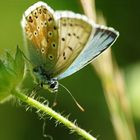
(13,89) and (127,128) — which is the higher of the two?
(13,89)

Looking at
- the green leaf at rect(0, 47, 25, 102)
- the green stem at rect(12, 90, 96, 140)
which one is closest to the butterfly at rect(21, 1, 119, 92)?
the green leaf at rect(0, 47, 25, 102)

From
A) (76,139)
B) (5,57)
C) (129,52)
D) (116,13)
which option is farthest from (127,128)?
(116,13)

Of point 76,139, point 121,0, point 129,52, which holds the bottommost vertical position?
point 76,139

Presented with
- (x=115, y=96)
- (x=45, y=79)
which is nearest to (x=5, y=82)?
(x=45, y=79)

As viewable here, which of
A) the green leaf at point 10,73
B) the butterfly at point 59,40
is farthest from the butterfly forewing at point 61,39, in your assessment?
the green leaf at point 10,73

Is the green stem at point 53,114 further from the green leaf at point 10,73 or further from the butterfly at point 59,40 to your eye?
the butterfly at point 59,40

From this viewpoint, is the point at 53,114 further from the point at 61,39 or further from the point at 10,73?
the point at 61,39

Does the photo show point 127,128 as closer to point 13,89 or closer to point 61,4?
point 13,89
